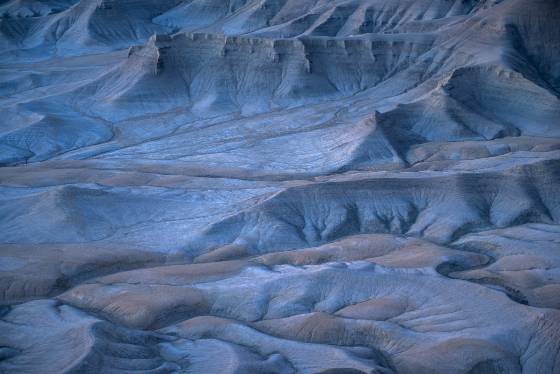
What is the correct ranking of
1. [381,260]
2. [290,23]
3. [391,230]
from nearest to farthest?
[381,260] < [391,230] < [290,23]

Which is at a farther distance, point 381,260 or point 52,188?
point 52,188

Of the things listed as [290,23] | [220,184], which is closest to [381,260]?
[220,184]

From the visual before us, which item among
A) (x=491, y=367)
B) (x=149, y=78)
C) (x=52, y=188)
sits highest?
(x=149, y=78)

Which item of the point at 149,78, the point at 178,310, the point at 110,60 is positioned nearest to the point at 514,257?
the point at 178,310

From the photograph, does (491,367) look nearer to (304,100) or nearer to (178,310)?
(178,310)

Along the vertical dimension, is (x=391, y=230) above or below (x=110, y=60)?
below

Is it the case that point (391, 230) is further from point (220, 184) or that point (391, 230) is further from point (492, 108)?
point (492, 108)

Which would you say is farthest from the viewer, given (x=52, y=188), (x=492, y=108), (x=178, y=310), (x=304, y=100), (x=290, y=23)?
(x=290, y=23)
